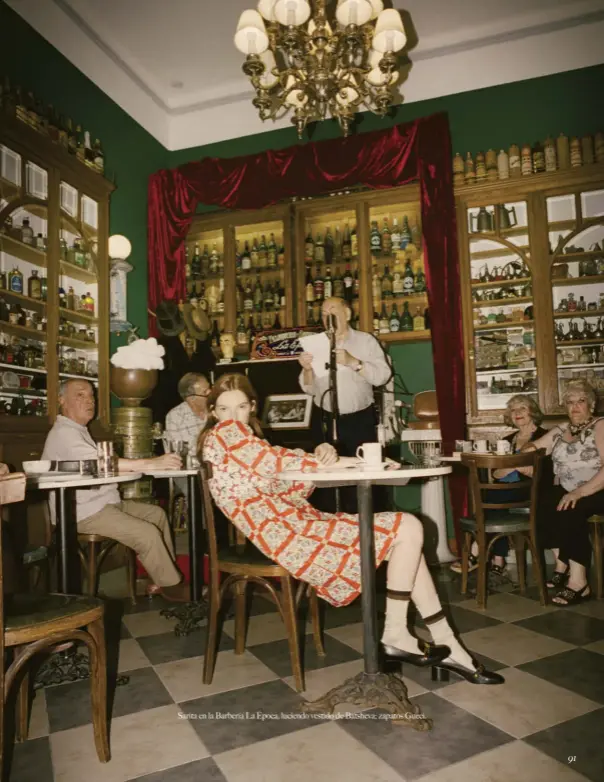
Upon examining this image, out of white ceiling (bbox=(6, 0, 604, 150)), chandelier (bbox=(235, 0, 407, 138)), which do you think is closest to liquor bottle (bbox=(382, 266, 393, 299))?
white ceiling (bbox=(6, 0, 604, 150))

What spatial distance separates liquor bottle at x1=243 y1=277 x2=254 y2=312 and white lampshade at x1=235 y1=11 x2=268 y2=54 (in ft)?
8.40

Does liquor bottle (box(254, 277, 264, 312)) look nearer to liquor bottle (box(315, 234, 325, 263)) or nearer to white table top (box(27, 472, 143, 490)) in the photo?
liquor bottle (box(315, 234, 325, 263))

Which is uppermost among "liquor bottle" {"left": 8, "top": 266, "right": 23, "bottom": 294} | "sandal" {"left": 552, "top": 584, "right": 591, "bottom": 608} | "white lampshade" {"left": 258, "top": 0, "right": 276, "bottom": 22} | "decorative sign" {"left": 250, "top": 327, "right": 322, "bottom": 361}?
"white lampshade" {"left": 258, "top": 0, "right": 276, "bottom": 22}

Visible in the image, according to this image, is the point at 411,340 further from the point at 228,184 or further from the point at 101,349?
the point at 101,349

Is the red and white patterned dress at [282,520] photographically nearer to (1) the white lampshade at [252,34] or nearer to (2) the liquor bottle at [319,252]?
(1) the white lampshade at [252,34]

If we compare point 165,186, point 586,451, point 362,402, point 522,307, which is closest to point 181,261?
point 165,186

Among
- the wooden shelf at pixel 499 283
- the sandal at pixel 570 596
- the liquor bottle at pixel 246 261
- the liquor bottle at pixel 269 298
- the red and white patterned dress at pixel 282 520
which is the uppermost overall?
the liquor bottle at pixel 246 261

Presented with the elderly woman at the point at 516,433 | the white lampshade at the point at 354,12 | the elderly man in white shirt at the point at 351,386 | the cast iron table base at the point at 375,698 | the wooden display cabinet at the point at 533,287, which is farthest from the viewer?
the wooden display cabinet at the point at 533,287

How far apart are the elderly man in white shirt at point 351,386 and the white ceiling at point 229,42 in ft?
8.97

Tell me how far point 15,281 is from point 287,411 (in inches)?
83.0

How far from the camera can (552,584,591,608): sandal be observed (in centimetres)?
328

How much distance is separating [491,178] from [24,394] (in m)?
4.02

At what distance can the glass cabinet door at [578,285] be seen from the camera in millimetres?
4797

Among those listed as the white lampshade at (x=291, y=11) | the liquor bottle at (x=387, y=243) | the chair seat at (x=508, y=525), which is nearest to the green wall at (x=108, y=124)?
the white lampshade at (x=291, y=11)
